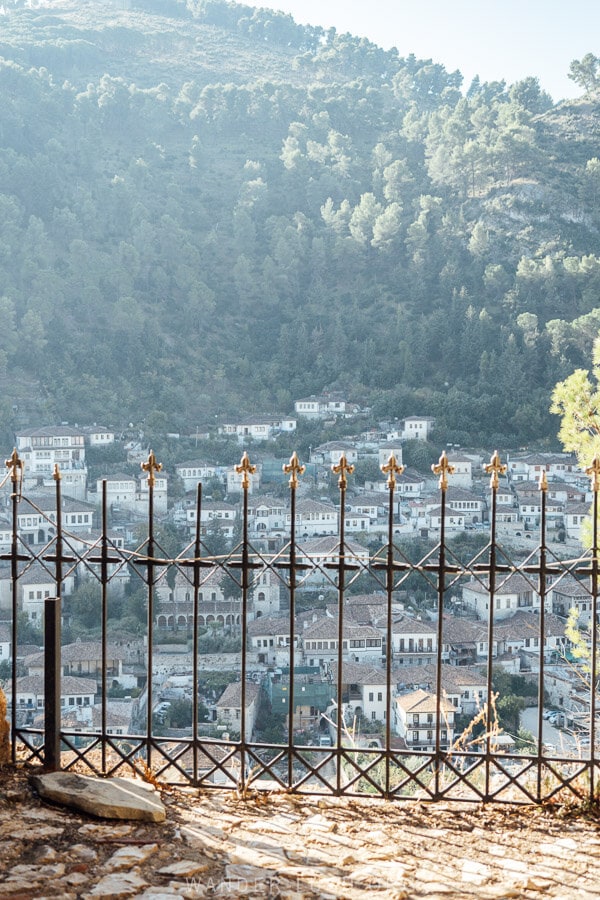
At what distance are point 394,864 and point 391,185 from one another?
4295cm

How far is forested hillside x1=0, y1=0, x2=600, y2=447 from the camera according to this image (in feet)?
105

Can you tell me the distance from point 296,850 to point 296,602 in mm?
16307

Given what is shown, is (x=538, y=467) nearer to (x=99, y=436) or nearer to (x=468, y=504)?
(x=468, y=504)

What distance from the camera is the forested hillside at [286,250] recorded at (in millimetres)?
31922

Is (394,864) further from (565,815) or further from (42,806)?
(42,806)

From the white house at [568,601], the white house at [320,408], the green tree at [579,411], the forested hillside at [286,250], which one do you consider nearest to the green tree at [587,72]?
the forested hillside at [286,250]

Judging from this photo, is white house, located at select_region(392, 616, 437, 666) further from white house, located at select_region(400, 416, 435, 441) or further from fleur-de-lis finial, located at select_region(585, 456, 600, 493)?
white house, located at select_region(400, 416, 435, 441)

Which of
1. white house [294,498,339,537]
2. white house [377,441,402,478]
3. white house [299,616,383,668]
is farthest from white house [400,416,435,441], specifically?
white house [299,616,383,668]

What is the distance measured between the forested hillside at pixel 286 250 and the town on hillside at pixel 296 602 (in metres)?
2.95

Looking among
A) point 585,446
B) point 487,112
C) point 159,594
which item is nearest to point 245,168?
point 487,112

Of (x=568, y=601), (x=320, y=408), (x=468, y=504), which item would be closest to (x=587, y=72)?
(x=320, y=408)

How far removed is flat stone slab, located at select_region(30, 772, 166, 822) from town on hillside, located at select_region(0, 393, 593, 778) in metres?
0.54

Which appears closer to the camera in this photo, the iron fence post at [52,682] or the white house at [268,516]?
the iron fence post at [52,682]

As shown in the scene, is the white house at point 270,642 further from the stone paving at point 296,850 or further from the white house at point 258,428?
the white house at point 258,428
